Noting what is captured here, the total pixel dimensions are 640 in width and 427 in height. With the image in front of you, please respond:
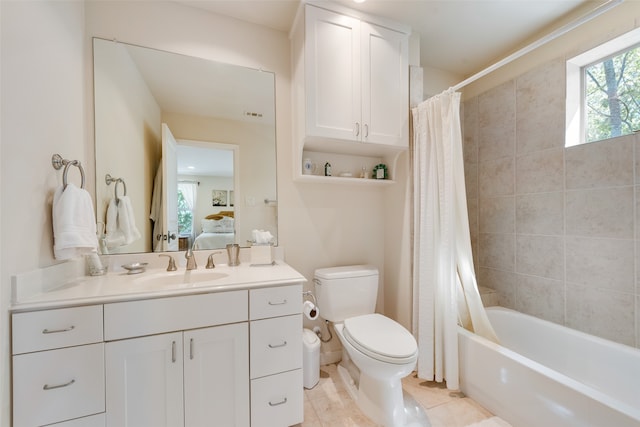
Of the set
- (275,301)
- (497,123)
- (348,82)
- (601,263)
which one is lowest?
(275,301)

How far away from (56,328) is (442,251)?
6.22 ft

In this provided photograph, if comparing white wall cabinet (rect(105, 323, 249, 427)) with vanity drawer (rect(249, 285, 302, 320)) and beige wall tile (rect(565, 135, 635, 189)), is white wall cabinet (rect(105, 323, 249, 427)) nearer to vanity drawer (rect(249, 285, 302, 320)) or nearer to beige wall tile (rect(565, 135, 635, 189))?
vanity drawer (rect(249, 285, 302, 320))

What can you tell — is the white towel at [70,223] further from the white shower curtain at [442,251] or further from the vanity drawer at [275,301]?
the white shower curtain at [442,251]

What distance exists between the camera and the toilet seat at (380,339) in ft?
4.20

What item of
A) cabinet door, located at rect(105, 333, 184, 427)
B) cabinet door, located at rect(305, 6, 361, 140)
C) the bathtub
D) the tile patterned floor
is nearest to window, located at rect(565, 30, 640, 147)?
the bathtub

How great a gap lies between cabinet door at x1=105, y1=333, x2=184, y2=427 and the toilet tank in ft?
2.97

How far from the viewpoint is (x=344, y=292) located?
1731 millimetres

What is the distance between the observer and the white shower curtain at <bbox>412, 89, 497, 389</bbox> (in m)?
1.56

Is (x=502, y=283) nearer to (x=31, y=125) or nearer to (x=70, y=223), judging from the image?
(x=70, y=223)

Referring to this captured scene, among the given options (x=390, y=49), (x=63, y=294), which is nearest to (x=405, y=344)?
(x=63, y=294)

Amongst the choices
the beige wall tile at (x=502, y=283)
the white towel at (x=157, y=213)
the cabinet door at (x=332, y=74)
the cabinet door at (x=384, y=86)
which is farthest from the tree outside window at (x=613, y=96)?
the white towel at (x=157, y=213)

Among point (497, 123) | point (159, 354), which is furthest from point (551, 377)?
point (497, 123)

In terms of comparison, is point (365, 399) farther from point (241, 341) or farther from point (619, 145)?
point (619, 145)

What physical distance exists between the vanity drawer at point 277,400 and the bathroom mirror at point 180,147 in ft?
2.81
